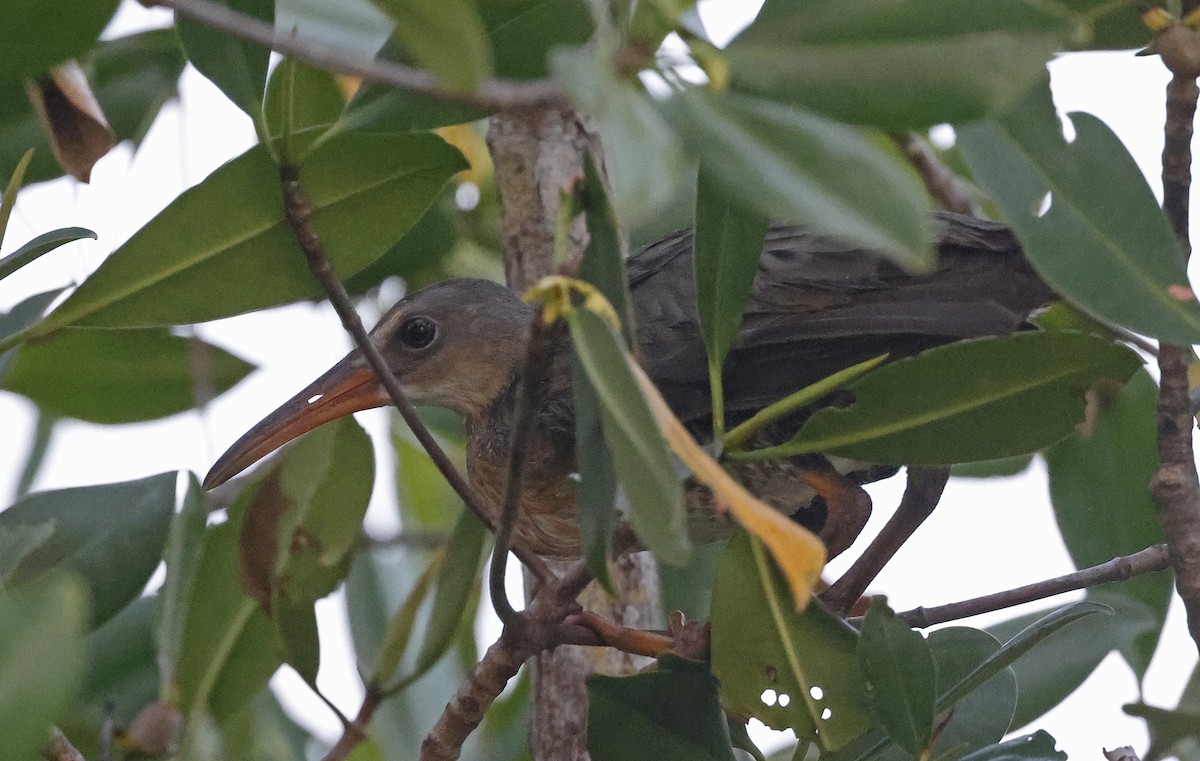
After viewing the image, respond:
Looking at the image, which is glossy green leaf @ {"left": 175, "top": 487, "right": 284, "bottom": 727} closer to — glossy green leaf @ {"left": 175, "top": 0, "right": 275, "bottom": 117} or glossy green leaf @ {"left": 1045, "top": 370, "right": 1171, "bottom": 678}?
glossy green leaf @ {"left": 175, "top": 0, "right": 275, "bottom": 117}

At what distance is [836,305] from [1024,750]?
894mm

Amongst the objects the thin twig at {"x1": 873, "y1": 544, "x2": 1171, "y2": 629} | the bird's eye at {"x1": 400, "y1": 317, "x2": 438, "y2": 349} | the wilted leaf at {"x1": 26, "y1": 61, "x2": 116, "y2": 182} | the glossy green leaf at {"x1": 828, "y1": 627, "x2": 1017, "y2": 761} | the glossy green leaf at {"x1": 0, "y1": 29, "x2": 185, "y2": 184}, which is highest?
the glossy green leaf at {"x1": 0, "y1": 29, "x2": 185, "y2": 184}

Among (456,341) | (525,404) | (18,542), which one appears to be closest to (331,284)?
(525,404)

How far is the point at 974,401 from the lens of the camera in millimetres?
1448

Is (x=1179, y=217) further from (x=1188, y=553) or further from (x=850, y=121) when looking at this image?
(x=850, y=121)

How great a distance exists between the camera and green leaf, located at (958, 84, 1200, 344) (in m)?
1.27

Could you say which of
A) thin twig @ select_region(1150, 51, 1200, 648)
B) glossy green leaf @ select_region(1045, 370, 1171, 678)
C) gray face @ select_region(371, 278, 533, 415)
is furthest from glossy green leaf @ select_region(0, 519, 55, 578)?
glossy green leaf @ select_region(1045, 370, 1171, 678)

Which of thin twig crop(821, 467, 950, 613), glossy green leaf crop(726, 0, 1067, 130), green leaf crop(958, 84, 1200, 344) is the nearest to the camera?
glossy green leaf crop(726, 0, 1067, 130)

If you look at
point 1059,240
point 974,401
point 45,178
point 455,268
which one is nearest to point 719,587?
point 974,401

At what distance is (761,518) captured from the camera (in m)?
1.06

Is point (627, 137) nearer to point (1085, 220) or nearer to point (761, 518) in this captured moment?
point (761, 518)

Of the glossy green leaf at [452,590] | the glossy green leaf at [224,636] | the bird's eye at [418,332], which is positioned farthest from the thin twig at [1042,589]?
the bird's eye at [418,332]

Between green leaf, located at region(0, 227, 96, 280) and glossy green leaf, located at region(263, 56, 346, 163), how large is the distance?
26cm

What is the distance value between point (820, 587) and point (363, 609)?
886mm
